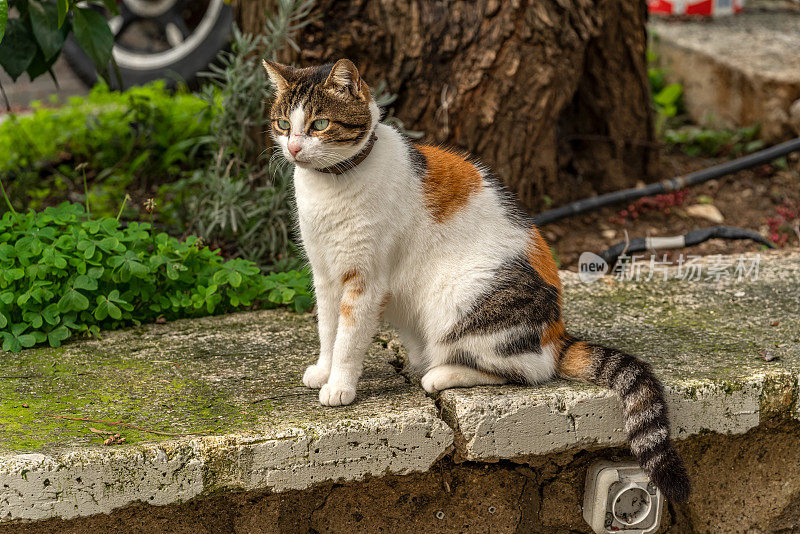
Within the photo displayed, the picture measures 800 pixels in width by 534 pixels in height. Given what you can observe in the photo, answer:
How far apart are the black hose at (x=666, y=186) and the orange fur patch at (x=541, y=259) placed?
133 centimetres

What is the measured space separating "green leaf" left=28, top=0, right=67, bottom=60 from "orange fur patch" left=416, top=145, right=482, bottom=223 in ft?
5.52

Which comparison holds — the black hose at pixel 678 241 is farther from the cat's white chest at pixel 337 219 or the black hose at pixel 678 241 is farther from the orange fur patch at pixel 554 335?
the cat's white chest at pixel 337 219

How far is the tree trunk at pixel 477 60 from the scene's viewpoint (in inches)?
151

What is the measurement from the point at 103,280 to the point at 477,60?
1.99 metres

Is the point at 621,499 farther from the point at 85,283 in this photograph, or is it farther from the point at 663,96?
the point at 663,96

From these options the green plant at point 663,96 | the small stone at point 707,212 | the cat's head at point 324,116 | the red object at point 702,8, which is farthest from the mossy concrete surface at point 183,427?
the red object at point 702,8

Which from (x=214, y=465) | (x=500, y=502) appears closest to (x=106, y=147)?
(x=214, y=465)

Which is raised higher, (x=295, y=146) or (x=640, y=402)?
(x=295, y=146)

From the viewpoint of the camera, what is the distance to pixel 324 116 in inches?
95.0

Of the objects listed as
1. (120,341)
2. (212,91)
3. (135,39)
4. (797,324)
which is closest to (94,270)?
(120,341)

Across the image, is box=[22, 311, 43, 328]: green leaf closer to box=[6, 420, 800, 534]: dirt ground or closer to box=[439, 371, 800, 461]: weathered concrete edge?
box=[6, 420, 800, 534]: dirt ground

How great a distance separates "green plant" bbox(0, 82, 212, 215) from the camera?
4.47 m

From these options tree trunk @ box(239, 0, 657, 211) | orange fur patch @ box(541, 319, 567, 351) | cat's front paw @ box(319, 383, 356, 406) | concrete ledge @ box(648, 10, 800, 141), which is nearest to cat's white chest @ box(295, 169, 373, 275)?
cat's front paw @ box(319, 383, 356, 406)

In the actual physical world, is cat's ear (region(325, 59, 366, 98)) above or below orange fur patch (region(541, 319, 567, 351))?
above
